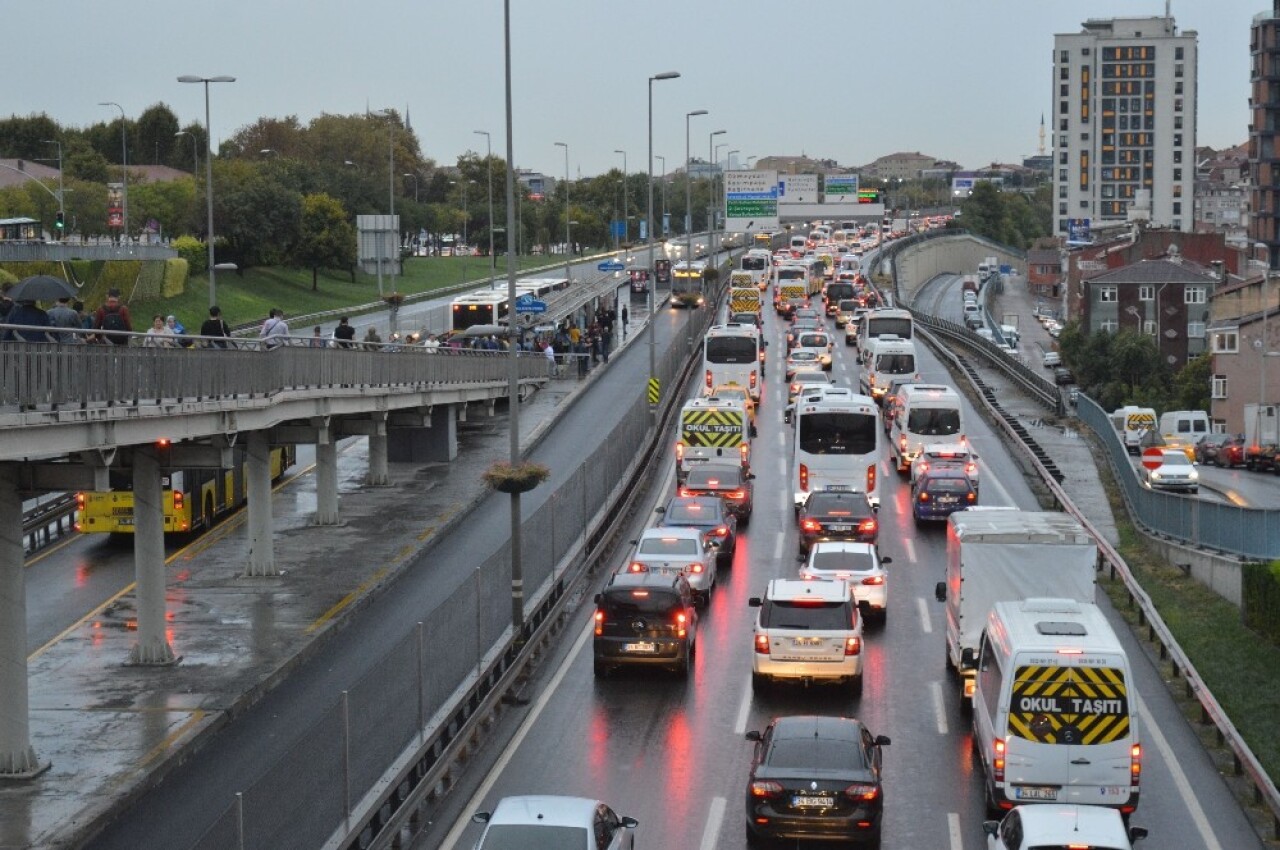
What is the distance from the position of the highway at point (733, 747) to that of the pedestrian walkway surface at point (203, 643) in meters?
4.46

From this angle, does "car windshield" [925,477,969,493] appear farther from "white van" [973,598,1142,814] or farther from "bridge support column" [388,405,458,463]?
"white van" [973,598,1142,814]

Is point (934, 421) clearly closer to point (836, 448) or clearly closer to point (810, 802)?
point (836, 448)

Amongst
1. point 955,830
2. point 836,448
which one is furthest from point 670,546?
point 955,830

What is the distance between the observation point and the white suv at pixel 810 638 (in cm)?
2594

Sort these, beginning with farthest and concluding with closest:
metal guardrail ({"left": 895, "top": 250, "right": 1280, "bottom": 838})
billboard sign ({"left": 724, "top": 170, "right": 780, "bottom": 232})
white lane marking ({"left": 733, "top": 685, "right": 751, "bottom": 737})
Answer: billboard sign ({"left": 724, "top": 170, "right": 780, "bottom": 232})
white lane marking ({"left": 733, "top": 685, "right": 751, "bottom": 737})
metal guardrail ({"left": 895, "top": 250, "right": 1280, "bottom": 838})

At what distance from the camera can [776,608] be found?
2628cm

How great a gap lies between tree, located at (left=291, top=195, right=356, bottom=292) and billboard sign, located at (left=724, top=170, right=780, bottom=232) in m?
42.8

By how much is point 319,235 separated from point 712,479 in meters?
67.8

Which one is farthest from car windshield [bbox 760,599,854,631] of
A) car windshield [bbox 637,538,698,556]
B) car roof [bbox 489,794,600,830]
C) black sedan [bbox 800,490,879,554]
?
black sedan [bbox 800,490,879,554]

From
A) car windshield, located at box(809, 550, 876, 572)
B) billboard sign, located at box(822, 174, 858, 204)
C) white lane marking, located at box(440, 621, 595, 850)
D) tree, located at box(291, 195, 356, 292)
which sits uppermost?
billboard sign, located at box(822, 174, 858, 204)

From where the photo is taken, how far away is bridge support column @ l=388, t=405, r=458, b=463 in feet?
169

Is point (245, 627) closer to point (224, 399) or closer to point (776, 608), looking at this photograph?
point (224, 399)

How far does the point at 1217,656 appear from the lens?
30.3 metres

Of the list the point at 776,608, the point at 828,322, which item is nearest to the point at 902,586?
the point at 776,608
